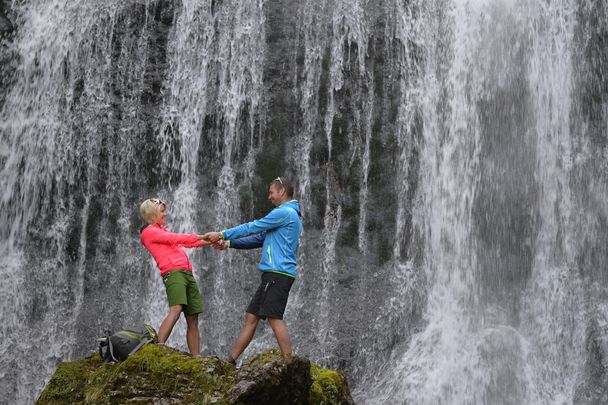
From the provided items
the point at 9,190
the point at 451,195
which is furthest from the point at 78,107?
the point at 451,195

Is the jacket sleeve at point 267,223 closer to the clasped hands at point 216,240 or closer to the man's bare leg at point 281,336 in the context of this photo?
the clasped hands at point 216,240

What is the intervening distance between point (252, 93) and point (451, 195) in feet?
12.0

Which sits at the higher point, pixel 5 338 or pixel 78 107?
pixel 78 107

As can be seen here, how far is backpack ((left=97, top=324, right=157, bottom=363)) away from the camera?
6281mm

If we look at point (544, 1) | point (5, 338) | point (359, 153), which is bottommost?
point (5, 338)

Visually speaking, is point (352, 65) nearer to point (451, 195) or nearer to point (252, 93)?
point (252, 93)

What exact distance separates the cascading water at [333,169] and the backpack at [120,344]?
5.88 meters

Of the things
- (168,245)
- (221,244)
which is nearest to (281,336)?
(221,244)

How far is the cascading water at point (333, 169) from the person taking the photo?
12.3m

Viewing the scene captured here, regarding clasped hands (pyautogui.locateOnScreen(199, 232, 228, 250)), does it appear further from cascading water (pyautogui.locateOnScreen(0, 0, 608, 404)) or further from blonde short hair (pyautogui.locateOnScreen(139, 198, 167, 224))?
cascading water (pyautogui.locateOnScreen(0, 0, 608, 404))

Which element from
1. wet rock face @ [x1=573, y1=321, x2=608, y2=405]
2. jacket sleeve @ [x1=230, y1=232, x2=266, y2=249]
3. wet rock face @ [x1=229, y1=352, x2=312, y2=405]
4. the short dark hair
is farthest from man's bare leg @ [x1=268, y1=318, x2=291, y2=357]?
wet rock face @ [x1=573, y1=321, x2=608, y2=405]

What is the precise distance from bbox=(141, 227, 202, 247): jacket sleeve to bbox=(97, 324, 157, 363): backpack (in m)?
0.96

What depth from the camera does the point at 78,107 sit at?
535 inches

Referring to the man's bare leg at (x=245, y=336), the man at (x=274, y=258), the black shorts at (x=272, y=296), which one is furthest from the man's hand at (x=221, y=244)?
the man's bare leg at (x=245, y=336)
